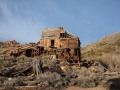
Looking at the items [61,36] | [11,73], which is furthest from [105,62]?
[11,73]

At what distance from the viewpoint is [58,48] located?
1663 inches

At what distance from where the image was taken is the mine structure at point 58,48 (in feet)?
133

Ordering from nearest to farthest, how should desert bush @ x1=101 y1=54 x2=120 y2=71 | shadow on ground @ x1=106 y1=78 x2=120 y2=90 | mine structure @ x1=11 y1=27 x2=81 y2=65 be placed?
shadow on ground @ x1=106 y1=78 x2=120 y2=90 < mine structure @ x1=11 y1=27 x2=81 y2=65 < desert bush @ x1=101 y1=54 x2=120 y2=71

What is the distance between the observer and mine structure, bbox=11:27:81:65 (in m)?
40.6

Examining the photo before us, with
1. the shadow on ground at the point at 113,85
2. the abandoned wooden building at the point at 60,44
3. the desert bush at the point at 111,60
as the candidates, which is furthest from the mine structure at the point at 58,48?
the shadow on ground at the point at 113,85

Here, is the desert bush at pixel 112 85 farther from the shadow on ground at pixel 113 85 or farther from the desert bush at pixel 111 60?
the desert bush at pixel 111 60

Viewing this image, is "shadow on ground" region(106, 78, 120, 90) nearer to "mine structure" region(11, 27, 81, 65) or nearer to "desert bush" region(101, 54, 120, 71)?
"mine structure" region(11, 27, 81, 65)

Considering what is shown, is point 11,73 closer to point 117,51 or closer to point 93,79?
point 93,79

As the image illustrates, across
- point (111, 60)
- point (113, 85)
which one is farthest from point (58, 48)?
point (113, 85)

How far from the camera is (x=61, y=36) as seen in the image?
149 ft

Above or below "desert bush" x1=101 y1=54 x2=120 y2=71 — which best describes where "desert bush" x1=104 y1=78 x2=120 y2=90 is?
below

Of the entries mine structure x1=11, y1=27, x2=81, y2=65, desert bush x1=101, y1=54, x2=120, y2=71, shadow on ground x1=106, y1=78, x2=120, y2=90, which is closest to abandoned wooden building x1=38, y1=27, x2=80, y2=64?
mine structure x1=11, y1=27, x2=81, y2=65

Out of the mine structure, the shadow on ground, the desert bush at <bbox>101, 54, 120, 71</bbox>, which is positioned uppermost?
the mine structure

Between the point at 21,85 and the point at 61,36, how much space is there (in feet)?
84.0
